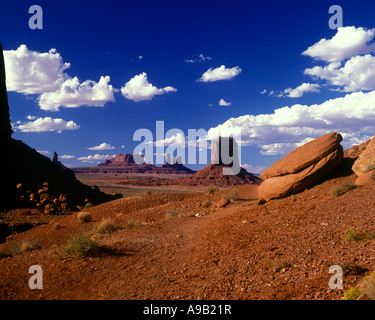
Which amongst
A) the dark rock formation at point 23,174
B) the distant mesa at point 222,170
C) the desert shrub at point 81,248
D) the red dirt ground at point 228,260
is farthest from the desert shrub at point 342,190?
the distant mesa at point 222,170

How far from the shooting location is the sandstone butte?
15672 millimetres

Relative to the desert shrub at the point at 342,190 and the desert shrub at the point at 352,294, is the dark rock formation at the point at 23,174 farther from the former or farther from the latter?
the desert shrub at the point at 352,294

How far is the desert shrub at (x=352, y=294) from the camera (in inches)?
198

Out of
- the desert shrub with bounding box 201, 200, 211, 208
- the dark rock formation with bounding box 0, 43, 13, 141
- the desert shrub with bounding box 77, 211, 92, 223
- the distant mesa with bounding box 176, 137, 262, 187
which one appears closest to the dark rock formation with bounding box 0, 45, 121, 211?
the dark rock formation with bounding box 0, 43, 13, 141

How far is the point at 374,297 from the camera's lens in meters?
4.65

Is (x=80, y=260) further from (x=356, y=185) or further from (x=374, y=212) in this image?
(x=356, y=185)

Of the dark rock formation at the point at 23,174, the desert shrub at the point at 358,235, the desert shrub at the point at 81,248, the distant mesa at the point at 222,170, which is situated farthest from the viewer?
the distant mesa at the point at 222,170

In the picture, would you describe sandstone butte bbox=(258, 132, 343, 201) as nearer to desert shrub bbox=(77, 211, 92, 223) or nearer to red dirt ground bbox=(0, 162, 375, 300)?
red dirt ground bbox=(0, 162, 375, 300)

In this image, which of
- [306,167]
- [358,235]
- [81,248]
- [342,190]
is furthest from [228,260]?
[306,167]

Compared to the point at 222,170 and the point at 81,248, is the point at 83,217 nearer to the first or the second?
the point at 81,248

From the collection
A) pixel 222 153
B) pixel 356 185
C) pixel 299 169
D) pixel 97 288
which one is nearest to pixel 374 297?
pixel 97 288

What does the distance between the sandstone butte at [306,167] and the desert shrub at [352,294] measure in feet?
36.1

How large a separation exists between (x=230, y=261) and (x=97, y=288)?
4.22 meters
